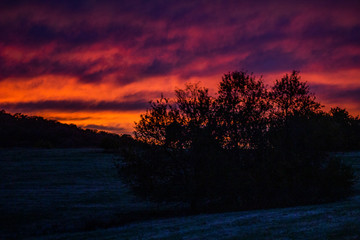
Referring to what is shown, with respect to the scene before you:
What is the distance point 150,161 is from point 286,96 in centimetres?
Answer: 1680

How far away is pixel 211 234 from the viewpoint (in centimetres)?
1775

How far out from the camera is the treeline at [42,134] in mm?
118938

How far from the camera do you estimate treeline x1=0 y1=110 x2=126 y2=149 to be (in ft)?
390

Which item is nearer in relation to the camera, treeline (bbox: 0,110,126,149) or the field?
the field

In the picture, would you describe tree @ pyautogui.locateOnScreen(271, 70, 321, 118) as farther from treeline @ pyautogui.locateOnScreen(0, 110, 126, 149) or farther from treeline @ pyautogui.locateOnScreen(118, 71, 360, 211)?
treeline @ pyautogui.locateOnScreen(0, 110, 126, 149)

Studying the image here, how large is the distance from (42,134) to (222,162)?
108 metres

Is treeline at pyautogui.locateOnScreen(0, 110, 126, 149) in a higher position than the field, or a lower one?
higher

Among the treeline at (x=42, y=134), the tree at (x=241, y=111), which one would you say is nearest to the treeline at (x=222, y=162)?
the tree at (x=241, y=111)

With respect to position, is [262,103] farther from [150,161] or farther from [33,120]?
[33,120]

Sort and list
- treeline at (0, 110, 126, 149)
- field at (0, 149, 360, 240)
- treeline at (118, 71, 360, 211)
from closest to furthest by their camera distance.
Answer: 1. field at (0, 149, 360, 240)
2. treeline at (118, 71, 360, 211)
3. treeline at (0, 110, 126, 149)

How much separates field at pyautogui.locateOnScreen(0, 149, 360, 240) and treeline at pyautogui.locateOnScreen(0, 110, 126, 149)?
49679 mm

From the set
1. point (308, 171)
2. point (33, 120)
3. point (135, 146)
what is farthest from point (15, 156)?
point (308, 171)

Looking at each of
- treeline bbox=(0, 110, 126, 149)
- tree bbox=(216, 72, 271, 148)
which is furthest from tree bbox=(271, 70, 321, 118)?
treeline bbox=(0, 110, 126, 149)

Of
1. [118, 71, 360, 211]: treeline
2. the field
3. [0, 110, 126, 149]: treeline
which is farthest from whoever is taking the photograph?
[0, 110, 126, 149]: treeline
